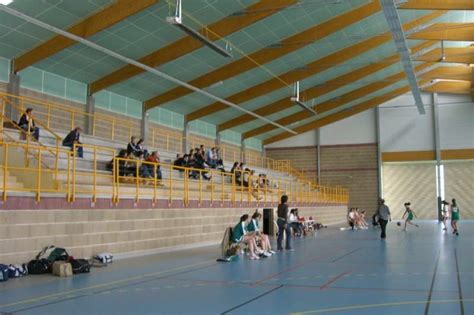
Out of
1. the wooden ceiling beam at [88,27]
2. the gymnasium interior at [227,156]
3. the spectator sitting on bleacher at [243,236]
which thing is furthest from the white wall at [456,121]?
the spectator sitting on bleacher at [243,236]

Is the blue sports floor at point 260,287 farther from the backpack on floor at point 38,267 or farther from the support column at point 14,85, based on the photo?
the support column at point 14,85

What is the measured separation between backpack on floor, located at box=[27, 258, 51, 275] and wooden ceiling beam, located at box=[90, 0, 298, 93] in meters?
14.6

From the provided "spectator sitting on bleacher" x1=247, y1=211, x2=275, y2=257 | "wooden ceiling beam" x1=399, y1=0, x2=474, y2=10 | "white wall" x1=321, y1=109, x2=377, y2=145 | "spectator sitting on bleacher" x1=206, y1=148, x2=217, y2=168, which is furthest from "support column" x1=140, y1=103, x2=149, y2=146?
"white wall" x1=321, y1=109, x2=377, y2=145

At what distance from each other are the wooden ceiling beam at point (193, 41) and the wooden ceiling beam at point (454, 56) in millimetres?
13483

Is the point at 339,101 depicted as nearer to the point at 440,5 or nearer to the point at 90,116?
the point at 440,5

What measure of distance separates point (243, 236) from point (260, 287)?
17.1 ft

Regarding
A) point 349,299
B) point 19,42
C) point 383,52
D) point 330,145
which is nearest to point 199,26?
point 19,42

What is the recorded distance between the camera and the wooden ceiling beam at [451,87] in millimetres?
42938

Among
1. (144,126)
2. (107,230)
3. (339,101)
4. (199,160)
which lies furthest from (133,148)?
(339,101)

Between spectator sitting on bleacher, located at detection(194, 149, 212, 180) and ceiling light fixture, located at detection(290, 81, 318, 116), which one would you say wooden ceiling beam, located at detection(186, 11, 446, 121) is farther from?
spectator sitting on bleacher, located at detection(194, 149, 212, 180)

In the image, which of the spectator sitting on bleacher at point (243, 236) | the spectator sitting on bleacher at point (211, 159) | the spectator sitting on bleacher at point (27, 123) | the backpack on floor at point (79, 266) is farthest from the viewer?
the spectator sitting on bleacher at point (211, 159)

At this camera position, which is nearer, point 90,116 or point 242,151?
point 90,116

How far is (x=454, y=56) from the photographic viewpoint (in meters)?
31.8

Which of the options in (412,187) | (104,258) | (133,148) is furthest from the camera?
(412,187)
